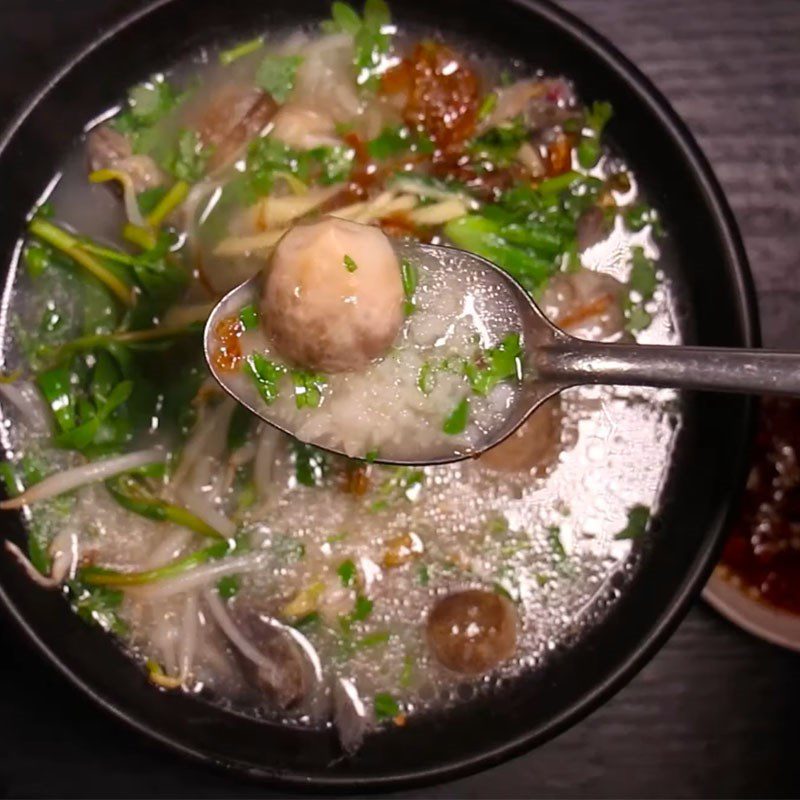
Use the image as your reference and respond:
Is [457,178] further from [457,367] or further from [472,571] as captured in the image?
[472,571]

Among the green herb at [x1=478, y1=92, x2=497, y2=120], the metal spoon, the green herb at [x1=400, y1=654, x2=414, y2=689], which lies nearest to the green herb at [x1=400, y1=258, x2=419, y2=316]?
the metal spoon

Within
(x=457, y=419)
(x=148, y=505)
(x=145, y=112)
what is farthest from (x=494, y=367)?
(x=145, y=112)

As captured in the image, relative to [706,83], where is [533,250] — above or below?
below

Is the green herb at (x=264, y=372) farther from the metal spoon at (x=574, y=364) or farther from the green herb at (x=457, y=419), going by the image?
the green herb at (x=457, y=419)

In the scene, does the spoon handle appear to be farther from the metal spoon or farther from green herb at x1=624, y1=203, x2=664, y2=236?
green herb at x1=624, y1=203, x2=664, y2=236

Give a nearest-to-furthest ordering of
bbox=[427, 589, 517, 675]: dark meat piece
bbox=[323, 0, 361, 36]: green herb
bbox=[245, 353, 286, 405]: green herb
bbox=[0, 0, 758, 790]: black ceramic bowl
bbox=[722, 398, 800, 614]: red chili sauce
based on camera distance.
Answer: bbox=[245, 353, 286, 405]: green herb
bbox=[0, 0, 758, 790]: black ceramic bowl
bbox=[427, 589, 517, 675]: dark meat piece
bbox=[323, 0, 361, 36]: green herb
bbox=[722, 398, 800, 614]: red chili sauce

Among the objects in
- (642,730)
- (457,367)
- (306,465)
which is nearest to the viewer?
(457,367)

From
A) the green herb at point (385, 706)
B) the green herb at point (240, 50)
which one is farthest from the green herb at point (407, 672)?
the green herb at point (240, 50)

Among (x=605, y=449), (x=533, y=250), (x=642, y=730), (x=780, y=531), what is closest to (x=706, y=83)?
(x=533, y=250)
